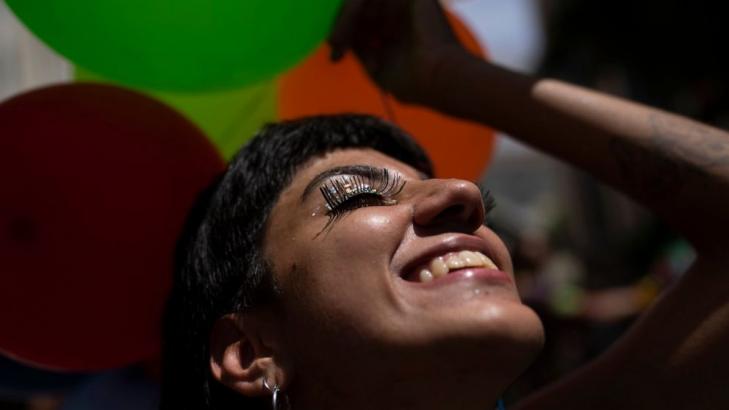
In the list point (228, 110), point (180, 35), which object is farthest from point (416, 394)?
point (228, 110)

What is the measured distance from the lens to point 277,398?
1.69 meters

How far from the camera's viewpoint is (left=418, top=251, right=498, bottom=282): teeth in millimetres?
1621

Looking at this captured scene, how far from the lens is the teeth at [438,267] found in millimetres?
1616

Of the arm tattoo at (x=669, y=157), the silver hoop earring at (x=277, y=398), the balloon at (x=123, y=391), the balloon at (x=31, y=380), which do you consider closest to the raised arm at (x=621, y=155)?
the arm tattoo at (x=669, y=157)

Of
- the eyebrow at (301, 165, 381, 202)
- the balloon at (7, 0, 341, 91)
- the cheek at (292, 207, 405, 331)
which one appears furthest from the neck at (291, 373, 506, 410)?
the balloon at (7, 0, 341, 91)

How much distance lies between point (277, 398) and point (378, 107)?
1047 mm

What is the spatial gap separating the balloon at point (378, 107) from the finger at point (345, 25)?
6.9 inches

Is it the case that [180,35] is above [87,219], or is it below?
above

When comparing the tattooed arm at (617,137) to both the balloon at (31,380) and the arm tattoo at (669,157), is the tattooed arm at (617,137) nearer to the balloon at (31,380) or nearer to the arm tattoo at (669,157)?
the arm tattoo at (669,157)

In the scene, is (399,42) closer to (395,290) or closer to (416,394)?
(395,290)

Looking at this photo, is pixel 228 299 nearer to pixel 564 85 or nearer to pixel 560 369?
pixel 564 85

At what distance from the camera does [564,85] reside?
2156 mm

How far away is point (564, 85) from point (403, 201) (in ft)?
2.19

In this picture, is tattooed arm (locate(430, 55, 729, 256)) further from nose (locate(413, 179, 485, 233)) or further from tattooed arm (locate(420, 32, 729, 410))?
nose (locate(413, 179, 485, 233))
